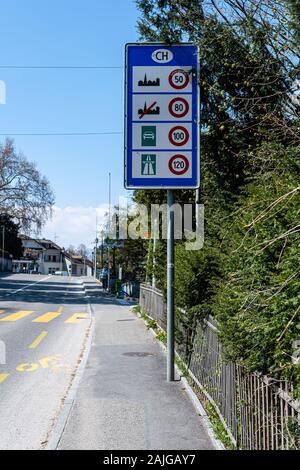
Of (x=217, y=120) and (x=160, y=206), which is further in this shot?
(x=160, y=206)

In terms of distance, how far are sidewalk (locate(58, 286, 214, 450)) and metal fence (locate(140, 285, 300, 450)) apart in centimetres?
35

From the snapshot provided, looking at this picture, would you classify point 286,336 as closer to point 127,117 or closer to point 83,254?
point 127,117

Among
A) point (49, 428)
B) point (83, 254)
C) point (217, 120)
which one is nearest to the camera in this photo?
point (49, 428)

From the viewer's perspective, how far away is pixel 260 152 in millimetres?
7832

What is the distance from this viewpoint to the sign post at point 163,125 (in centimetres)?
872

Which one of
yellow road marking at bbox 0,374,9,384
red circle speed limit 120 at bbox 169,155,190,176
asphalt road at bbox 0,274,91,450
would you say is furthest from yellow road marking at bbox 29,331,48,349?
red circle speed limit 120 at bbox 169,155,190,176

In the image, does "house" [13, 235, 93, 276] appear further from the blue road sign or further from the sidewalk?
the blue road sign

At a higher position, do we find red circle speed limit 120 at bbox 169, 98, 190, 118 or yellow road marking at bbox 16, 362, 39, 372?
red circle speed limit 120 at bbox 169, 98, 190, 118

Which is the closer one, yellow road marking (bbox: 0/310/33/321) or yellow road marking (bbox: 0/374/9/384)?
yellow road marking (bbox: 0/374/9/384)

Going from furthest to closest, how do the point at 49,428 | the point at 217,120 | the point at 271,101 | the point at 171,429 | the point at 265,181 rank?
1. the point at 217,120
2. the point at 271,101
3. the point at 265,181
4. the point at 49,428
5. the point at 171,429

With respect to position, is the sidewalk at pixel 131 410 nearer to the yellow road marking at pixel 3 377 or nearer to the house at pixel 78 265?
the yellow road marking at pixel 3 377

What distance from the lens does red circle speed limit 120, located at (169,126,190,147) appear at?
8734 millimetres
